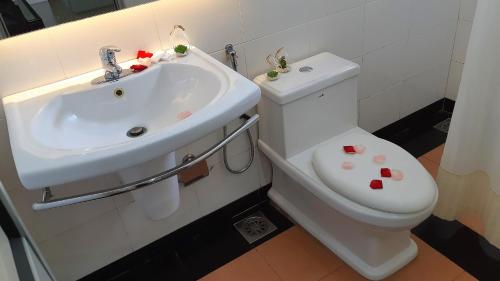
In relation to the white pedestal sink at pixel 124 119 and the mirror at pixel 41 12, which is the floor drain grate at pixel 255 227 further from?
the mirror at pixel 41 12

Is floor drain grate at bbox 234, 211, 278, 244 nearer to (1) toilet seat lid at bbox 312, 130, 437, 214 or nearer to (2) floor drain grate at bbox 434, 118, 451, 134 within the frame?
(1) toilet seat lid at bbox 312, 130, 437, 214

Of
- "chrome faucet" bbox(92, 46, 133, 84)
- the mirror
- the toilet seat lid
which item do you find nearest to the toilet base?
the toilet seat lid

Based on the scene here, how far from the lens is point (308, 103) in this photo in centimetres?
145

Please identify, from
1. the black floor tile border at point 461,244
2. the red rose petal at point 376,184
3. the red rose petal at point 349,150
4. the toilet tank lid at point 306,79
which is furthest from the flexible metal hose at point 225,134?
the black floor tile border at point 461,244

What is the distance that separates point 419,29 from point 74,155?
1.69 metres

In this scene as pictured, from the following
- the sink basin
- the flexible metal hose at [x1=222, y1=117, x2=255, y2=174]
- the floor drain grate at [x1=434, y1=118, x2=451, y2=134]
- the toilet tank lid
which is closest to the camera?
the sink basin

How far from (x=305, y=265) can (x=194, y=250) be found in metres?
0.48

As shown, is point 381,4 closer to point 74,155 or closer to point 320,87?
point 320,87

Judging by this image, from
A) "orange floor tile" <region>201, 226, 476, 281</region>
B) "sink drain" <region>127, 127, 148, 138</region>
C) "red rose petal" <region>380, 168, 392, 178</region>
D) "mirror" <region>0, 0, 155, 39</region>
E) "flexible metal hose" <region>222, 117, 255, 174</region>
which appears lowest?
"orange floor tile" <region>201, 226, 476, 281</region>

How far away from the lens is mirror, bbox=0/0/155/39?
41.6 inches

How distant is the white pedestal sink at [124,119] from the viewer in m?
0.82

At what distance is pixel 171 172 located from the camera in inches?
38.7

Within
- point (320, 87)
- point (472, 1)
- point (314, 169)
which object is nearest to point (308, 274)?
point (314, 169)

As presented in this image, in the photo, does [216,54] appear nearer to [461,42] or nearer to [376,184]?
[376,184]
